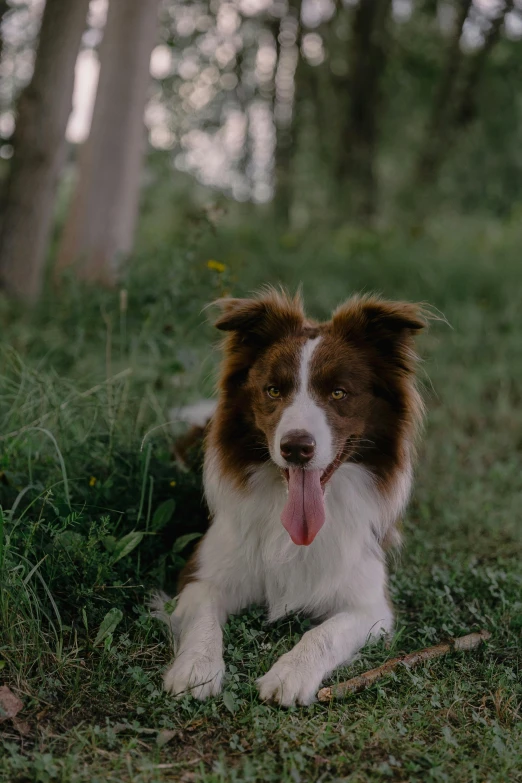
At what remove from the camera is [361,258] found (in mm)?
11570

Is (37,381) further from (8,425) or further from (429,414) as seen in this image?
(429,414)

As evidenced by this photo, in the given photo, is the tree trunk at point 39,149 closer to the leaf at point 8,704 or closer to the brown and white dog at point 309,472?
the brown and white dog at point 309,472

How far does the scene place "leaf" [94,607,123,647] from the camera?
326 cm

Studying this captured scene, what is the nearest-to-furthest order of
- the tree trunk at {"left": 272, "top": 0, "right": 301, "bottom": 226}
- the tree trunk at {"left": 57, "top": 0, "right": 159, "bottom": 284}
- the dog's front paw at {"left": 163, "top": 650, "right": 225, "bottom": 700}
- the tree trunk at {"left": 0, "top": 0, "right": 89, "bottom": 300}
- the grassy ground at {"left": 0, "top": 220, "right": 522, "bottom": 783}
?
the grassy ground at {"left": 0, "top": 220, "right": 522, "bottom": 783}
the dog's front paw at {"left": 163, "top": 650, "right": 225, "bottom": 700}
the tree trunk at {"left": 0, "top": 0, "right": 89, "bottom": 300}
the tree trunk at {"left": 57, "top": 0, "right": 159, "bottom": 284}
the tree trunk at {"left": 272, "top": 0, "right": 301, "bottom": 226}

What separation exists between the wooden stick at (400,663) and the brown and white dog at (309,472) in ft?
0.54

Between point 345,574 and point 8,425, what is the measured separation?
2.18 metres

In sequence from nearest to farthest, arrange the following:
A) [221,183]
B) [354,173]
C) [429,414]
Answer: [429,414]
[354,173]
[221,183]

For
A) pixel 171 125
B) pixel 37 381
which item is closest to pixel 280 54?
pixel 171 125

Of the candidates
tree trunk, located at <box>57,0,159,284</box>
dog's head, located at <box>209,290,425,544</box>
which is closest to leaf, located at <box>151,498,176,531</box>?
dog's head, located at <box>209,290,425,544</box>

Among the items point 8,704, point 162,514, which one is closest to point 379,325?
point 162,514

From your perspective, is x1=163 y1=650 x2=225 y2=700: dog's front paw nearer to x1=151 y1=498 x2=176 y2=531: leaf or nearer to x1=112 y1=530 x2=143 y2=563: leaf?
x1=112 y1=530 x2=143 y2=563: leaf

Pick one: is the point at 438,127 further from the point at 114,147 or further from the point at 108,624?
the point at 108,624

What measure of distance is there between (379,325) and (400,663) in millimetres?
1548

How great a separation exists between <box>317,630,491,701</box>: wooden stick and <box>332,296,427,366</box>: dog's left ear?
1379 millimetres
